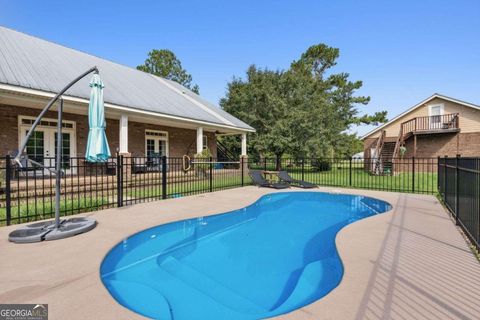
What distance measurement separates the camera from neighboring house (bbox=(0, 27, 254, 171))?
32.2 feet

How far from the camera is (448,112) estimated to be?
2178cm

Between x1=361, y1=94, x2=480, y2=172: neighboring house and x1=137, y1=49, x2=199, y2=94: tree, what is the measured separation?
29565 mm

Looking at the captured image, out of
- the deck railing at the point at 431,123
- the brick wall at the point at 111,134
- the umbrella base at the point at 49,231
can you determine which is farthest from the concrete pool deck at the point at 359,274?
the deck railing at the point at 431,123

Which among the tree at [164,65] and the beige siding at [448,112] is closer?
the beige siding at [448,112]

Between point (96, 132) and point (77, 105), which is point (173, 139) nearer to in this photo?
point (77, 105)

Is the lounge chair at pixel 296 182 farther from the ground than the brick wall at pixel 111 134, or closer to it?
closer to it

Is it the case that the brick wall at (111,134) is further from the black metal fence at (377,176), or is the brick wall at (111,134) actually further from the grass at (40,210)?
the black metal fence at (377,176)

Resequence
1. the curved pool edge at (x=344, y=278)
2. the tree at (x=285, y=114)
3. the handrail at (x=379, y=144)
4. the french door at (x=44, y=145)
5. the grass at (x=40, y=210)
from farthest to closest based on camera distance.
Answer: the handrail at (x=379, y=144) → the tree at (x=285, y=114) → the french door at (x=44, y=145) → the grass at (x=40, y=210) → the curved pool edge at (x=344, y=278)

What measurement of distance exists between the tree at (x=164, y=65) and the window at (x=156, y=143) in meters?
25.4

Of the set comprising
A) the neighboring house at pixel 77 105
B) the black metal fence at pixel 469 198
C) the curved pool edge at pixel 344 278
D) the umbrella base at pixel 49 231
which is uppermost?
the neighboring house at pixel 77 105

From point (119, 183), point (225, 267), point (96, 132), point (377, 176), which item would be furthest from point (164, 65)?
point (225, 267)

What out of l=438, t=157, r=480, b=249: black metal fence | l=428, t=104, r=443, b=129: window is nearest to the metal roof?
l=438, t=157, r=480, b=249: black metal fence

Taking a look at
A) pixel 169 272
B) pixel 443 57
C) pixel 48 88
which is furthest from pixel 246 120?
pixel 169 272

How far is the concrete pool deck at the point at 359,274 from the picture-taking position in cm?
250
